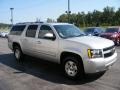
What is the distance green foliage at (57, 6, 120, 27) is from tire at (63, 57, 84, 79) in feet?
268

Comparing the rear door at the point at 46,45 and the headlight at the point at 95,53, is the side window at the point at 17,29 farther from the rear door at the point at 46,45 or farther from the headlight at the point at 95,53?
the headlight at the point at 95,53

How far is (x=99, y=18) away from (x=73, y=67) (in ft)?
319

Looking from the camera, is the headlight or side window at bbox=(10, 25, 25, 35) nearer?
the headlight

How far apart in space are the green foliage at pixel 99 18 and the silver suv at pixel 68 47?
79889 mm

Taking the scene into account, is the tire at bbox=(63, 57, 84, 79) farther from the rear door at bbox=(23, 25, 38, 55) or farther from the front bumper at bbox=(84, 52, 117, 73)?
the rear door at bbox=(23, 25, 38, 55)

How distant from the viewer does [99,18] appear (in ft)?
334

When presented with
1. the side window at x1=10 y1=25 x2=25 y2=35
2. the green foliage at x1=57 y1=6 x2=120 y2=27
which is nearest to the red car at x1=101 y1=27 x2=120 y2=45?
the side window at x1=10 y1=25 x2=25 y2=35

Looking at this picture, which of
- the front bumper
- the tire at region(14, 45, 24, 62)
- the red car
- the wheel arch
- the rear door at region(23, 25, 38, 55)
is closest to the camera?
the front bumper

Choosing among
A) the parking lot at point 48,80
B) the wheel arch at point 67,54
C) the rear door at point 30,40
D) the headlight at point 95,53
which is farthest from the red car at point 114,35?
the headlight at point 95,53

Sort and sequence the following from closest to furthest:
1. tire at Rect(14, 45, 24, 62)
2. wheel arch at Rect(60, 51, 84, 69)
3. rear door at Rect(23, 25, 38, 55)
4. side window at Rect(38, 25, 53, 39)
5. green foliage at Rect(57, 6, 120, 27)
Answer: wheel arch at Rect(60, 51, 84, 69) < side window at Rect(38, 25, 53, 39) < rear door at Rect(23, 25, 38, 55) < tire at Rect(14, 45, 24, 62) < green foliage at Rect(57, 6, 120, 27)

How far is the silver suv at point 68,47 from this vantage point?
6559mm

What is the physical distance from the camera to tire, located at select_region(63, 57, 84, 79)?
692 centimetres

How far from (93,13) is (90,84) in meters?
102

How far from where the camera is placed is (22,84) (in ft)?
22.7
